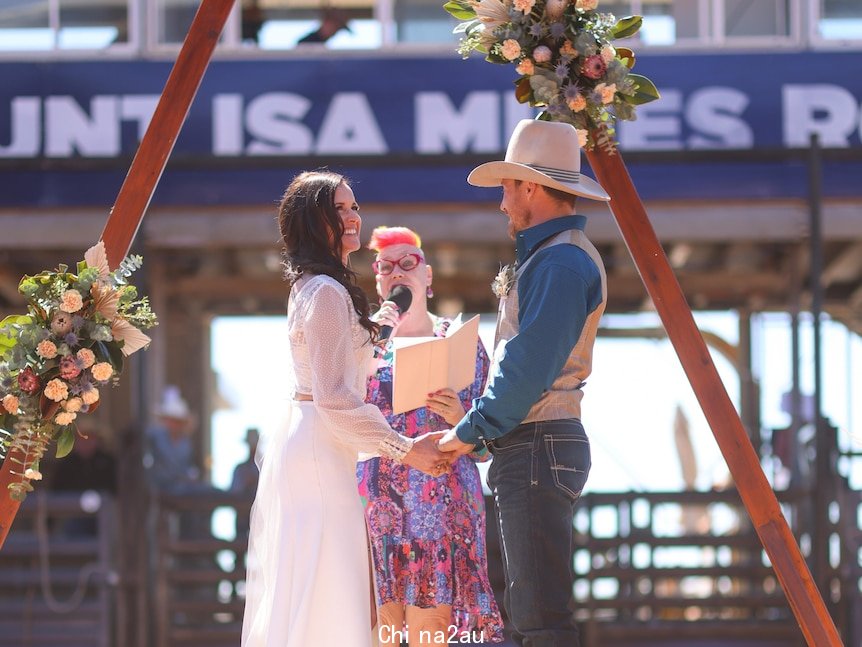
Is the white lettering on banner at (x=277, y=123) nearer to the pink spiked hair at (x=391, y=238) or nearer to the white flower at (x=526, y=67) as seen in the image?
the pink spiked hair at (x=391, y=238)

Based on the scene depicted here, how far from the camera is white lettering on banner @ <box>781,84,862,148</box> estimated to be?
34.7 ft

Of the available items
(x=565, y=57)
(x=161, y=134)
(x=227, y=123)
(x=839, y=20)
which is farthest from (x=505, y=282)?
(x=839, y=20)

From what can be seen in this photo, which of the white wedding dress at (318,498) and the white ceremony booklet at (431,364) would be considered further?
the white ceremony booklet at (431,364)

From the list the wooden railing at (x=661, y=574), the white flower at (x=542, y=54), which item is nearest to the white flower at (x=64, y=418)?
the white flower at (x=542, y=54)

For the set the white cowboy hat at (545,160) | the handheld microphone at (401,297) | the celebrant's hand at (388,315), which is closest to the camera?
the white cowboy hat at (545,160)

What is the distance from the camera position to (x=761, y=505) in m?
4.61

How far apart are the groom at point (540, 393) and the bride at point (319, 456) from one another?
33 cm

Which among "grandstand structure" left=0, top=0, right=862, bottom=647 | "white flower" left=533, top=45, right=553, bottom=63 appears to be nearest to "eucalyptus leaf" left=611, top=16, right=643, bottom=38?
"white flower" left=533, top=45, right=553, bottom=63

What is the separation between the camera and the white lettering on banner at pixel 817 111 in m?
10.6

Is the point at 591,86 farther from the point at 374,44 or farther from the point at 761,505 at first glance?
the point at 374,44

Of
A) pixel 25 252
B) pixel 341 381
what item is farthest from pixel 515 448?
pixel 25 252

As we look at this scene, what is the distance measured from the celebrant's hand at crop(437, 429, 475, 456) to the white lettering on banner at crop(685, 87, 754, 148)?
21.8ft

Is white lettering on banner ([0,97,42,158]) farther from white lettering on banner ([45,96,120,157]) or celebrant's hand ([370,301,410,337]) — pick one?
celebrant's hand ([370,301,410,337])

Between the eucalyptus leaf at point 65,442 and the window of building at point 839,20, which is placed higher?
the window of building at point 839,20
